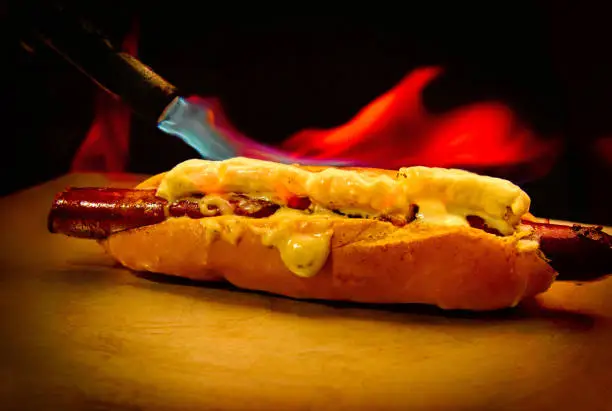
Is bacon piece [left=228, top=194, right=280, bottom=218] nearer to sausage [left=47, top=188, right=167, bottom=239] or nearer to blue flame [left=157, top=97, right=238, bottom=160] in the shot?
sausage [left=47, top=188, right=167, bottom=239]

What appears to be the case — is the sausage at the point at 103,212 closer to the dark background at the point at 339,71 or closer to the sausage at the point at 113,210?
the sausage at the point at 113,210

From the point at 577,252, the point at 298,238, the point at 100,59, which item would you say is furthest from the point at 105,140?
the point at 577,252

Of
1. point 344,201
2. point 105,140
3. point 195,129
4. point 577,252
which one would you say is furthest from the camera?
point 105,140

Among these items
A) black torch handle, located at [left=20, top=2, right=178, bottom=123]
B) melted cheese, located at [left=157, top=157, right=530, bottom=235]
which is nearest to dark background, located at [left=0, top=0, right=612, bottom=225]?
black torch handle, located at [left=20, top=2, right=178, bottom=123]

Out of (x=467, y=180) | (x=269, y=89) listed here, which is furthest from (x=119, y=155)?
(x=467, y=180)

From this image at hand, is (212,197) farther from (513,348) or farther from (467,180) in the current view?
(513,348)

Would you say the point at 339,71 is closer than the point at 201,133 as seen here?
No

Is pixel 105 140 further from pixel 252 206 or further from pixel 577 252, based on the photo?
pixel 577 252
